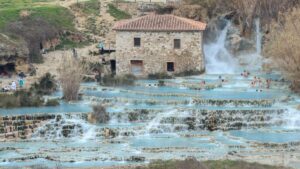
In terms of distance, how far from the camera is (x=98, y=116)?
156 ft

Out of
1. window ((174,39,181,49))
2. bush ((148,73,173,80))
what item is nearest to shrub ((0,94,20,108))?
bush ((148,73,173,80))

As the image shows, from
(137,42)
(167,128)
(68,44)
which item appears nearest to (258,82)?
(137,42)

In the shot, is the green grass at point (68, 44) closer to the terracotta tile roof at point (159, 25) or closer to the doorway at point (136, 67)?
the terracotta tile roof at point (159, 25)

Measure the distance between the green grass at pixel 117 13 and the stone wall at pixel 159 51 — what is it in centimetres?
1272

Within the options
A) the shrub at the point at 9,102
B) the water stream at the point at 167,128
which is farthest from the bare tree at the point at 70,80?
the shrub at the point at 9,102

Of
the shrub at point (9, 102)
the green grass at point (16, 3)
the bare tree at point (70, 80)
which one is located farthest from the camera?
the green grass at point (16, 3)

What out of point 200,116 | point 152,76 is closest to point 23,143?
point 200,116

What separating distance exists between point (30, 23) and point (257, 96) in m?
24.3

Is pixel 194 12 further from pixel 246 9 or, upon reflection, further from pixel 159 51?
pixel 159 51

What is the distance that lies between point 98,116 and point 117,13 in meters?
26.1

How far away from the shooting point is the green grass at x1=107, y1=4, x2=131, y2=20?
71625 mm

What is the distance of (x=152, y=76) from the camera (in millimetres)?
58562

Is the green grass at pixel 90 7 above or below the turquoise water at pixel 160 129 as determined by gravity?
above

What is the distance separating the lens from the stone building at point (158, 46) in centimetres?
5838
